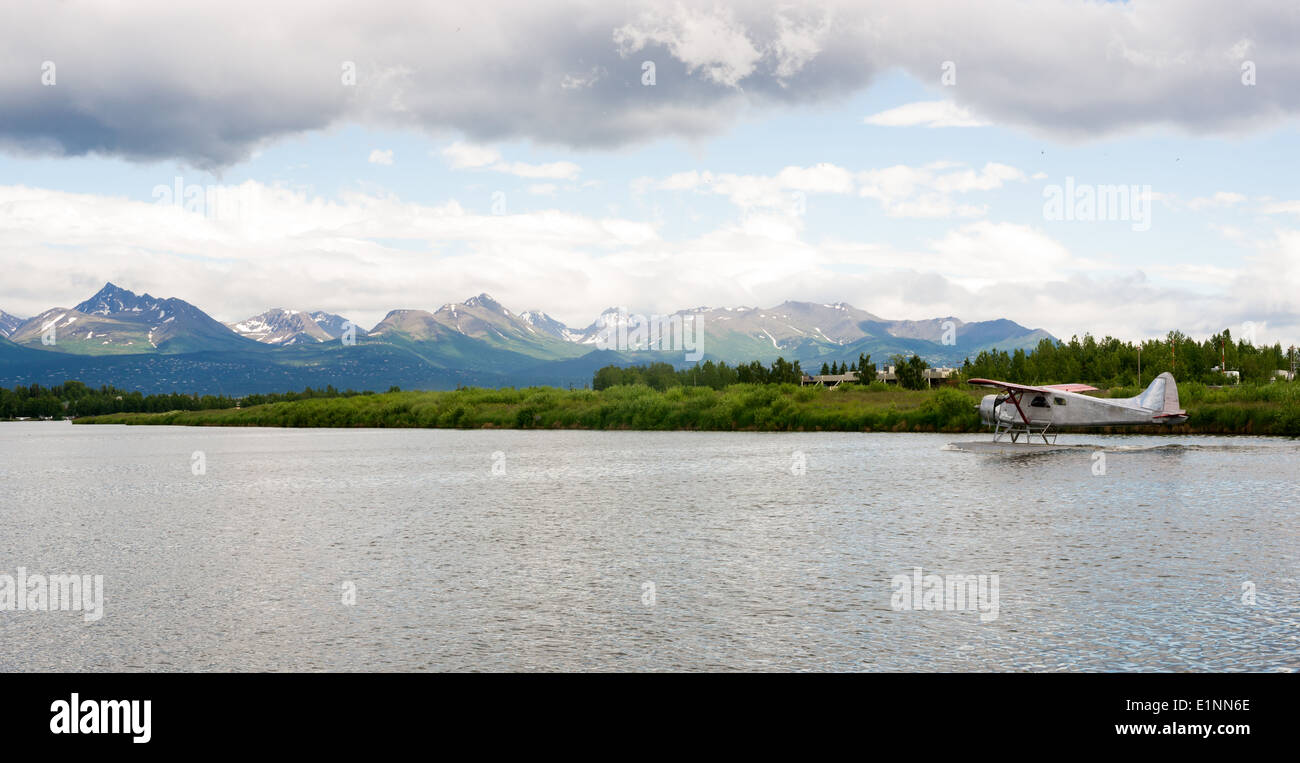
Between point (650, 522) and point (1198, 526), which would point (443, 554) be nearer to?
point (650, 522)

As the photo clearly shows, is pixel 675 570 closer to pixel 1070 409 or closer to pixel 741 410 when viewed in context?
pixel 1070 409

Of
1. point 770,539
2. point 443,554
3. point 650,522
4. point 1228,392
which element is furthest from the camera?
point 1228,392

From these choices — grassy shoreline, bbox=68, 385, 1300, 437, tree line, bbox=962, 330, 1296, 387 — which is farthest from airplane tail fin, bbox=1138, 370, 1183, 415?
tree line, bbox=962, 330, 1296, 387

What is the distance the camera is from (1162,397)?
57.6 m

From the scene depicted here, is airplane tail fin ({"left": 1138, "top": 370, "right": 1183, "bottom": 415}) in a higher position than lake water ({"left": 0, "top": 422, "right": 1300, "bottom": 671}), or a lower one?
higher

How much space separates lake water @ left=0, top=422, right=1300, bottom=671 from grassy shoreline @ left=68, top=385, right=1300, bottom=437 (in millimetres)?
33694

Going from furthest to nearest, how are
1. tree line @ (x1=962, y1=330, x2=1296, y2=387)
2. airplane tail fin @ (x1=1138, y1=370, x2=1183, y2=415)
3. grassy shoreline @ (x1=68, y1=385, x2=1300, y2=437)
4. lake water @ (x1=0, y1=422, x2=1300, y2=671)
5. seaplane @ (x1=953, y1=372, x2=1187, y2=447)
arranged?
tree line @ (x1=962, y1=330, x2=1296, y2=387) < grassy shoreline @ (x1=68, y1=385, x2=1300, y2=437) < airplane tail fin @ (x1=1138, y1=370, x2=1183, y2=415) < seaplane @ (x1=953, y1=372, x2=1187, y2=447) < lake water @ (x1=0, y1=422, x2=1300, y2=671)

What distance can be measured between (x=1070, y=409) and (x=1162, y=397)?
5.91 m

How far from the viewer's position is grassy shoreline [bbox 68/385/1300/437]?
73375 mm

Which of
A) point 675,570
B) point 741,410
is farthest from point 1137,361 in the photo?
point 675,570

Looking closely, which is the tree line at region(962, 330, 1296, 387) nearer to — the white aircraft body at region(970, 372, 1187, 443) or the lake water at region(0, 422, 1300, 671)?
the white aircraft body at region(970, 372, 1187, 443)

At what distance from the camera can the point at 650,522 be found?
91.4 feet
